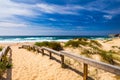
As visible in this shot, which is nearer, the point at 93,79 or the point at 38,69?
the point at 93,79

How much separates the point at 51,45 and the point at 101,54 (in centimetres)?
513

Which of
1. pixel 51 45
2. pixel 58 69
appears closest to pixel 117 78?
pixel 58 69

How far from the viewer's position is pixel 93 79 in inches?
313

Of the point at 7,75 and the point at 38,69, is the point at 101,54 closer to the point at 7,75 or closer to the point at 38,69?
the point at 38,69

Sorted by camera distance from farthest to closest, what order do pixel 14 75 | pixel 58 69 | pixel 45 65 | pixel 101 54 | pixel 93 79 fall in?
pixel 101 54 → pixel 45 65 → pixel 58 69 → pixel 14 75 → pixel 93 79

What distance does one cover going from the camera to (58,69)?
945 cm

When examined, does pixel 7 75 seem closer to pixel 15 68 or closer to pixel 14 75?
pixel 14 75

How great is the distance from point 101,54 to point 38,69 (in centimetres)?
457

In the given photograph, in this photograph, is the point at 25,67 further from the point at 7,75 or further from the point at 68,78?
the point at 68,78

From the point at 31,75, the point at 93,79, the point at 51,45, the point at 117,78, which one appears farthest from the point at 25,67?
the point at 51,45

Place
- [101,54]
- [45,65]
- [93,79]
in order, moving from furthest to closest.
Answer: [101,54]
[45,65]
[93,79]

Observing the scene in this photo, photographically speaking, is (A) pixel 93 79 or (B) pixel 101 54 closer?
(A) pixel 93 79

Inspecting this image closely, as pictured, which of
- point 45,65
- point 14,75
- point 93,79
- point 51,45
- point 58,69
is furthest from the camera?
point 51,45

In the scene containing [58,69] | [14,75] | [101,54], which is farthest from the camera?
[101,54]
